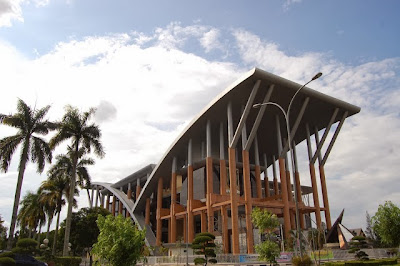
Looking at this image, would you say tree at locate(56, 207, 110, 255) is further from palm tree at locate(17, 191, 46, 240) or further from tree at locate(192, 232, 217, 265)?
tree at locate(192, 232, 217, 265)

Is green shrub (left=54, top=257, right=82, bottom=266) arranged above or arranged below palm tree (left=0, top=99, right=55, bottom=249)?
below

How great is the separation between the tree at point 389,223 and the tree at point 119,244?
25.1 metres

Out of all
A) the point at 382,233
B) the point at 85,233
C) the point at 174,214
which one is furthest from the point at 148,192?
the point at 382,233

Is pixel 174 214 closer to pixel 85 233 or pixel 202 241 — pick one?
pixel 85 233

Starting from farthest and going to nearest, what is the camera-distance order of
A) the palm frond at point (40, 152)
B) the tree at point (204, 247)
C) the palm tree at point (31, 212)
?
the palm tree at point (31, 212) → the tree at point (204, 247) → the palm frond at point (40, 152)

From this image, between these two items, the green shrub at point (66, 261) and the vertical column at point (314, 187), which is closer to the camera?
the green shrub at point (66, 261)

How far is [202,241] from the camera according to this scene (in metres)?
32.9

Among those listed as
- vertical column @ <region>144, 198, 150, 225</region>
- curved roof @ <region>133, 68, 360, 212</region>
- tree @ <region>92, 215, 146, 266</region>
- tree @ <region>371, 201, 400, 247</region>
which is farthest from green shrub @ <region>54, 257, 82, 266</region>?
vertical column @ <region>144, 198, 150, 225</region>

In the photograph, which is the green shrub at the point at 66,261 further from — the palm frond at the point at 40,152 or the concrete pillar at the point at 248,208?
the concrete pillar at the point at 248,208

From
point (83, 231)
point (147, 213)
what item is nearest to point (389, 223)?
point (83, 231)

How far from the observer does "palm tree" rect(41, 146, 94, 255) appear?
41.2 metres

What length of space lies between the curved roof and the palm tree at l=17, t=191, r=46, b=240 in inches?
752

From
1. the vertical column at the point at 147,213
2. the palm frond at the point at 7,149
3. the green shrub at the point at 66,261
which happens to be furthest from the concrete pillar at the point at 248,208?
the vertical column at the point at 147,213

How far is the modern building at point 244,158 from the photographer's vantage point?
39969mm
